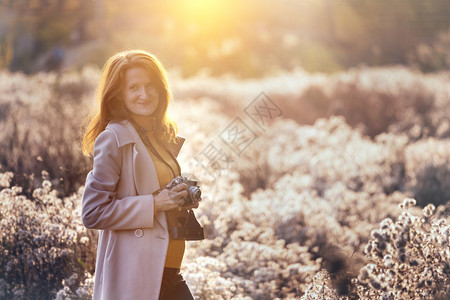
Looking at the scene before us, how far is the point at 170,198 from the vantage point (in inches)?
79.6

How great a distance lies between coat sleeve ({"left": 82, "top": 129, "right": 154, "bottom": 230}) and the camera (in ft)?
6.57

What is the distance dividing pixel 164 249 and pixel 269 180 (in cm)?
372

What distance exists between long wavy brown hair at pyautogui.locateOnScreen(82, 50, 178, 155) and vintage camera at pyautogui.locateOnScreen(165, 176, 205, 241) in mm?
283

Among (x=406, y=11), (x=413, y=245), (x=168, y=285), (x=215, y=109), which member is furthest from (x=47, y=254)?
(x=406, y=11)

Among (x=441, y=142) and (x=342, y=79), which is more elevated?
(x=342, y=79)

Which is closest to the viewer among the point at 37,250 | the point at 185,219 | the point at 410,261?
the point at 185,219

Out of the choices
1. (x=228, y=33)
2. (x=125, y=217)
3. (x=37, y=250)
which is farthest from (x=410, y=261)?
(x=228, y=33)

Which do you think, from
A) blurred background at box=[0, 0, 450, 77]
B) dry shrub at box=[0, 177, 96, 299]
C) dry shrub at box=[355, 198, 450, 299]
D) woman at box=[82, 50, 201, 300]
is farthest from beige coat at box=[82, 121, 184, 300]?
blurred background at box=[0, 0, 450, 77]

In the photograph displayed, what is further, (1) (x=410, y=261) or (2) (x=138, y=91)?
(1) (x=410, y=261)

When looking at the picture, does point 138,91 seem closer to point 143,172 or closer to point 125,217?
point 143,172

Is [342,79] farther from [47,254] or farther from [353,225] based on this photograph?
[47,254]

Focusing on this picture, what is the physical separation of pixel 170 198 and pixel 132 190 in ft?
0.56

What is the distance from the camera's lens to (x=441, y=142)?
6223 mm

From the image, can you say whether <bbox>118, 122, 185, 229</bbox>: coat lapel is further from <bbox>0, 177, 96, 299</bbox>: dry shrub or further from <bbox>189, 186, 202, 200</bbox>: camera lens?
<bbox>0, 177, 96, 299</bbox>: dry shrub
